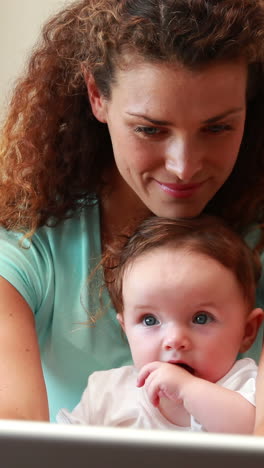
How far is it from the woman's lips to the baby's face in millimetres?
100

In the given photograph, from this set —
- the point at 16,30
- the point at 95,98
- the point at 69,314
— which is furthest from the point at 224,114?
the point at 16,30

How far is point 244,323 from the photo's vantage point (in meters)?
1.20

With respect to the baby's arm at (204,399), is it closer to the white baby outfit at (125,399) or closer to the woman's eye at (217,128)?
the white baby outfit at (125,399)

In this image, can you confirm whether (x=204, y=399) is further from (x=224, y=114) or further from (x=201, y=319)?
(x=224, y=114)

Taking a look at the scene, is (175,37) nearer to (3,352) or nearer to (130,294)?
(130,294)

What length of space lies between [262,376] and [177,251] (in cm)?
25

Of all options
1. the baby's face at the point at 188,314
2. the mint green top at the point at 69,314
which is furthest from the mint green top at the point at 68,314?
the baby's face at the point at 188,314

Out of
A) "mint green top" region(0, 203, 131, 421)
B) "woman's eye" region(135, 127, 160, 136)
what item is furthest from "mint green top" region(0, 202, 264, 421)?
"woman's eye" region(135, 127, 160, 136)

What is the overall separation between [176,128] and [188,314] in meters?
0.30

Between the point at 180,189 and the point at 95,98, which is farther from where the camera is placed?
the point at 95,98

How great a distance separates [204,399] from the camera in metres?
1.03

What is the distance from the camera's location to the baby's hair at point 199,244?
120 cm

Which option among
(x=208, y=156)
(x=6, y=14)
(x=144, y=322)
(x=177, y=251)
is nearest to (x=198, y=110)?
(x=208, y=156)

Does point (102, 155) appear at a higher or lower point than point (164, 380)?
higher
